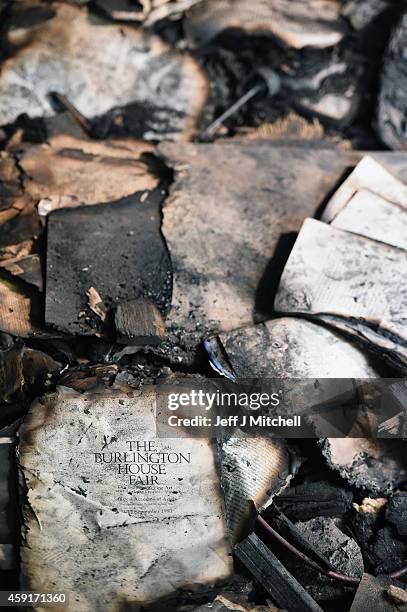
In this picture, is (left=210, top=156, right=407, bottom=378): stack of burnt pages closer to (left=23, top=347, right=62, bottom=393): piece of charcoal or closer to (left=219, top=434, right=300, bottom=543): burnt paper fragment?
(left=219, top=434, right=300, bottom=543): burnt paper fragment

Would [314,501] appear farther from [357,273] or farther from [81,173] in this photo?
[81,173]

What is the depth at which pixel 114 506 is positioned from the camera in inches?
82.0

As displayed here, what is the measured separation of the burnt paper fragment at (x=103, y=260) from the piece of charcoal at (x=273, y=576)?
0.86 m

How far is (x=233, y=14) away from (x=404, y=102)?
3.23ft

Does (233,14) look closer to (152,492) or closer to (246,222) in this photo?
(246,222)

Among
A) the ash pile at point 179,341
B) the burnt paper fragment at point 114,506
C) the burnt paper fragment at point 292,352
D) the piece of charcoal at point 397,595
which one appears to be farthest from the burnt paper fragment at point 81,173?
the piece of charcoal at point 397,595

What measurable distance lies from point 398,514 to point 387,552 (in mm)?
129

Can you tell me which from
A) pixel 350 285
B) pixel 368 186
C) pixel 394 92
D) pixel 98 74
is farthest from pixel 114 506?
pixel 394 92

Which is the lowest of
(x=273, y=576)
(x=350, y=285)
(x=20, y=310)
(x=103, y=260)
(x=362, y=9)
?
(x=273, y=576)

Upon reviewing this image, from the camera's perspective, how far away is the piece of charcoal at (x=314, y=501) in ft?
7.47

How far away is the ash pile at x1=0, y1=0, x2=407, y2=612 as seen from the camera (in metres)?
2.10

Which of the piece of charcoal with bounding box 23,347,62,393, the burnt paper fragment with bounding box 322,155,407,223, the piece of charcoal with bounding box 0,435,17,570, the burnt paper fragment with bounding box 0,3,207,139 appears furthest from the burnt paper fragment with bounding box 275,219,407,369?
the burnt paper fragment with bounding box 0,3,207,139

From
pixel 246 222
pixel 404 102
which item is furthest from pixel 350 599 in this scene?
pixel 404 102

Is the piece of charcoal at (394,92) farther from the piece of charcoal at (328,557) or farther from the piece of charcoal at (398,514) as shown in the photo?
the piece of charcoal at (328,557)
